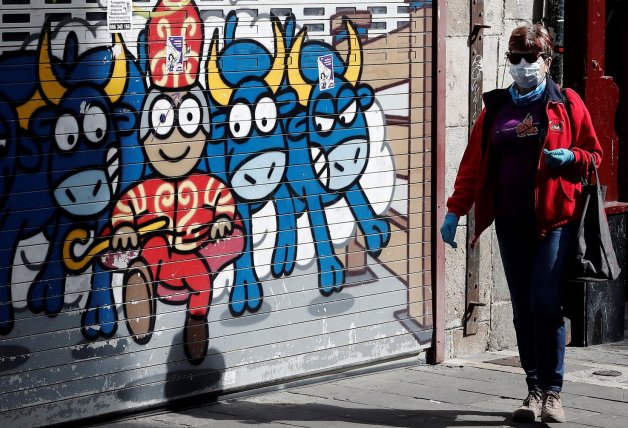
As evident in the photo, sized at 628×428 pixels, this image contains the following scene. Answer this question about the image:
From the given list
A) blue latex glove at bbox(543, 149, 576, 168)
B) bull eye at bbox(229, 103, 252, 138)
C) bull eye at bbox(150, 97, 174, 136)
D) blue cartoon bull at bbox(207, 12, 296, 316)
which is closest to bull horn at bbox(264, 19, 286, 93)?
blue cartoon bull at bbox(207, 12, 296, 316)

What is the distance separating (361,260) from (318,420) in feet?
4.53

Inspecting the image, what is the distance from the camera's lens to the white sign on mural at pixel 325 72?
23.2ft

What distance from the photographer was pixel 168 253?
21.1ft

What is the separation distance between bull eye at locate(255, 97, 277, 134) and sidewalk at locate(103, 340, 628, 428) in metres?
1.52

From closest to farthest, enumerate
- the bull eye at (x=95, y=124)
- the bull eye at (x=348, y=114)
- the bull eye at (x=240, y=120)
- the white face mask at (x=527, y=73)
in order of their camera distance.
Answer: the bull eye at (x=95, y=124) < the white face mask at (x=527, y=73) < the bull eye at (x=240, y=120) < the bull eye at (x=348, y=114)

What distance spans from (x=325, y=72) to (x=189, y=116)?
3.44ft

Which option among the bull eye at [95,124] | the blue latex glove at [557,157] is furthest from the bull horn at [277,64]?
the blue latex glove at [557,157]

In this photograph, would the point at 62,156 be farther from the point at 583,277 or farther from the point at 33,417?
the point at 583,277

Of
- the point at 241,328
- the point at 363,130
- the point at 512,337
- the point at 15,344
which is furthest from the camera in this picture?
the point at 512,337

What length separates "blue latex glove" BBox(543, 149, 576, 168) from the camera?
5.88m

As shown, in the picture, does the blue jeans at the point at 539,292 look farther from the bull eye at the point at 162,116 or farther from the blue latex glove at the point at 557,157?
the bull eye at the point at 162,116

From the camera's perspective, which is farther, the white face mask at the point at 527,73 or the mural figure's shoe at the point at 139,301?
the mural figure's shoe at the point at 139,301

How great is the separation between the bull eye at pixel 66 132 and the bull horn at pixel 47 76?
0.32 feet

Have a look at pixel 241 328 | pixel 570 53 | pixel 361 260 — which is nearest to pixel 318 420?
pixel 241 328
